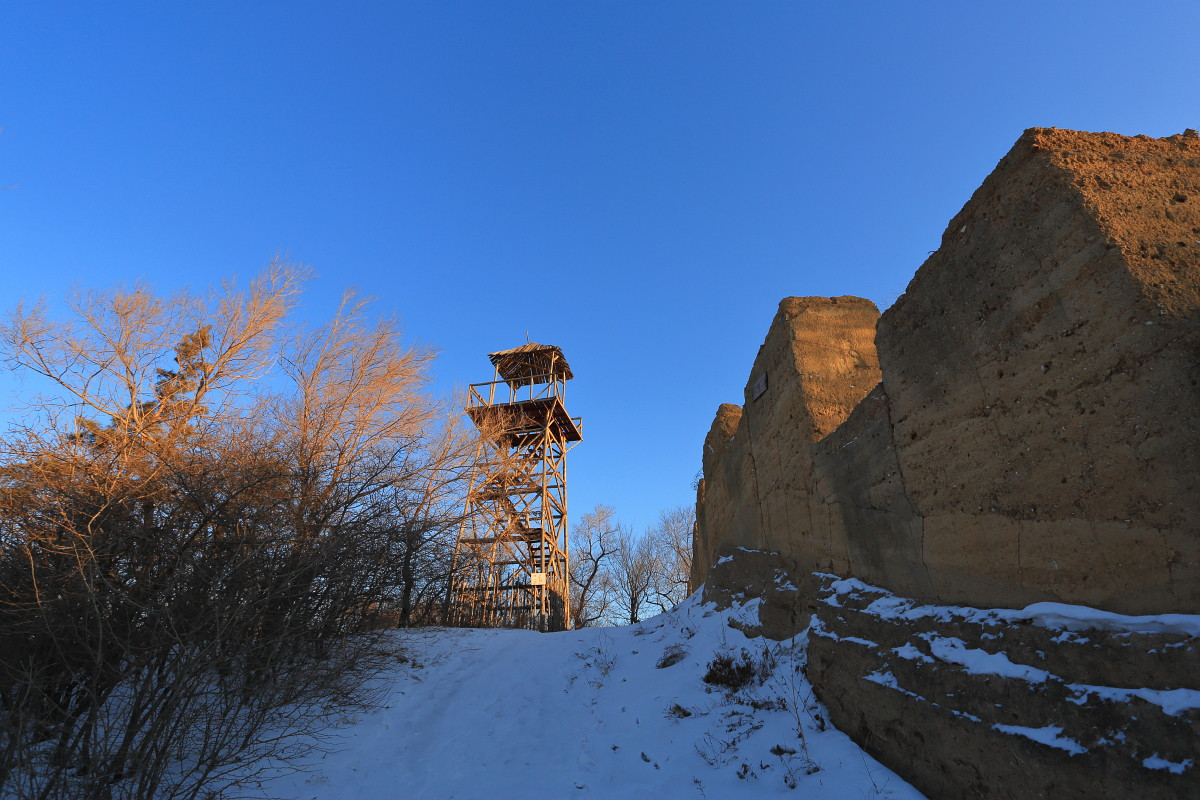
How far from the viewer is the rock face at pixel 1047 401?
2953 mm

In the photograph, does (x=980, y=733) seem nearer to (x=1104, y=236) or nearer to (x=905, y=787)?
(x=905, y=787)

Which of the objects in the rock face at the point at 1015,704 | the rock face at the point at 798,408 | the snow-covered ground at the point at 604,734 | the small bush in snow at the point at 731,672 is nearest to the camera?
the rock face at the point at 1015,704

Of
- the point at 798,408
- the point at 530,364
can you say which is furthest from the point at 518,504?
the point at 798,408

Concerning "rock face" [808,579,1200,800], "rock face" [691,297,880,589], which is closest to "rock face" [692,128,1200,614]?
"rock face" [808,579,1200,800]

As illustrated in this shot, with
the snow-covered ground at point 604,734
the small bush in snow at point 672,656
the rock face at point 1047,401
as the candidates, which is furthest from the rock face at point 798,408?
the small bush in snow at point 672,656

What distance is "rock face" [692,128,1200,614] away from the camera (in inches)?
116

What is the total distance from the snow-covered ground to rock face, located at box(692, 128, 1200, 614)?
1.54m

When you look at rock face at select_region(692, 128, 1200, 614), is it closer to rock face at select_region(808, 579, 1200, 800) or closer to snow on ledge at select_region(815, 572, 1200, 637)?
snow on ledge at select_region(815, 572, 1200, 637)

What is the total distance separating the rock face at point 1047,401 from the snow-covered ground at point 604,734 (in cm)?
154

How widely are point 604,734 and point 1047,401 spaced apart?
19.5 feet

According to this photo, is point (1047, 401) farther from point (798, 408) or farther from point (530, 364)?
point (530, 364)

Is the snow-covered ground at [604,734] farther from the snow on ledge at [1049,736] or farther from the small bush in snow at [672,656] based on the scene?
the snow on ledge at [1049,736]

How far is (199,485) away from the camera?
6.21m

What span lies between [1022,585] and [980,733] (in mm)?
965
